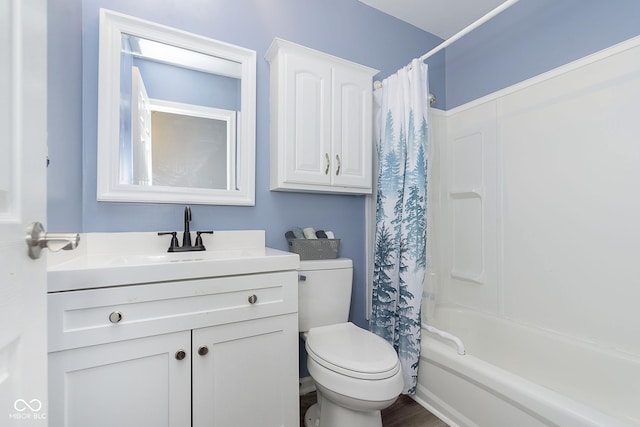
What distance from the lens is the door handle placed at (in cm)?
47

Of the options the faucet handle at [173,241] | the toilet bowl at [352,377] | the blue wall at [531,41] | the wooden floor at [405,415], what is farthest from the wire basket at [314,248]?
the blue wall at [531,41]

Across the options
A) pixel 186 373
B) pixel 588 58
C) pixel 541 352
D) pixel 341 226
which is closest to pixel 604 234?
pixel 541 352

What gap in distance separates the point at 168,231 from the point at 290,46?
1.19 meters

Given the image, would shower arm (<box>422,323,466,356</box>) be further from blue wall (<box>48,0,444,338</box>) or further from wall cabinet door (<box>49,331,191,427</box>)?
wall cabinet door (<box>49,331,191,427</box>)

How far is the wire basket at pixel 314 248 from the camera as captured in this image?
62.3 inches

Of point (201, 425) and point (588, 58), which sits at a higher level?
point (588, 58)

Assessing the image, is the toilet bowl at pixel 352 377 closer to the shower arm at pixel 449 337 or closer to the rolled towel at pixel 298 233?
the shower arm at pixel 449 337

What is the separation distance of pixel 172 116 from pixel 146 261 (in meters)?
0.76

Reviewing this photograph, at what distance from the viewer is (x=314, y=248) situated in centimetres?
161

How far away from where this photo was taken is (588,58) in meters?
1.54

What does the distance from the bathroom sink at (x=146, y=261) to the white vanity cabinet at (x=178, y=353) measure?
3 centimetres

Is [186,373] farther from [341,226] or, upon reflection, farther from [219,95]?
[219,95]

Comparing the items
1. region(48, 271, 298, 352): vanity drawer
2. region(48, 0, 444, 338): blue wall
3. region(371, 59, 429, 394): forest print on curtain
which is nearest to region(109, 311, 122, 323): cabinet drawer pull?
region(48, 271, 298, 352): vanity drawer

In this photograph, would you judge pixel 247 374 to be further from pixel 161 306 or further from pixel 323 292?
pixel 323 292
